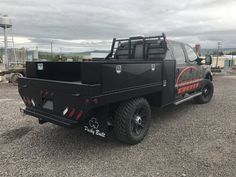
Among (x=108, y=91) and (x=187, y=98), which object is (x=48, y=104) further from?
(x=187, y=98)

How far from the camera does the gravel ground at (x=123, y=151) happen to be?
3346mm

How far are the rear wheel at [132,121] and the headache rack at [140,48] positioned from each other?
1669mm

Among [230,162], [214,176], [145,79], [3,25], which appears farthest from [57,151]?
[3,25]

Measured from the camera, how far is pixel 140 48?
6.05 metres

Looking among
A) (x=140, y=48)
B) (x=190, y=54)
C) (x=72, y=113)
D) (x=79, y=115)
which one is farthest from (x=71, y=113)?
(x=190, y=54)

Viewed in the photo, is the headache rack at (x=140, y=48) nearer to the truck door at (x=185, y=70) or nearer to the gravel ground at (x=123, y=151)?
the truck door at (x=185, y=70)

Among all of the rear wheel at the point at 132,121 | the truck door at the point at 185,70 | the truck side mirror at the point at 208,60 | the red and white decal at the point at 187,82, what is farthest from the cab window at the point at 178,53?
the rear wheel at the point at 132,121

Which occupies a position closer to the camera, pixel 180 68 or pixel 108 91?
pixel 108 91

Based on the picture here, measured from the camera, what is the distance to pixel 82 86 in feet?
10.8

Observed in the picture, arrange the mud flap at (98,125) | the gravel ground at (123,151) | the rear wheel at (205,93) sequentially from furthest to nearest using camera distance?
the rear wheel at (205,93) → the mud flap at (98,125) → the gravel ground at (123,151)

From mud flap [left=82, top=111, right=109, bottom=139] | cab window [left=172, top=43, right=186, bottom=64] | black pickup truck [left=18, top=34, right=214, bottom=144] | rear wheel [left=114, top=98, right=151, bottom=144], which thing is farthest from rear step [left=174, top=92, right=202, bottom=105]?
mud flap [left=82, top=111, right=109, bottom=139]

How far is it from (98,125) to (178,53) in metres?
3.34

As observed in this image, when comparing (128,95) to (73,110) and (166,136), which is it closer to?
(73,110)

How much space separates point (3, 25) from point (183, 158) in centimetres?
2032
